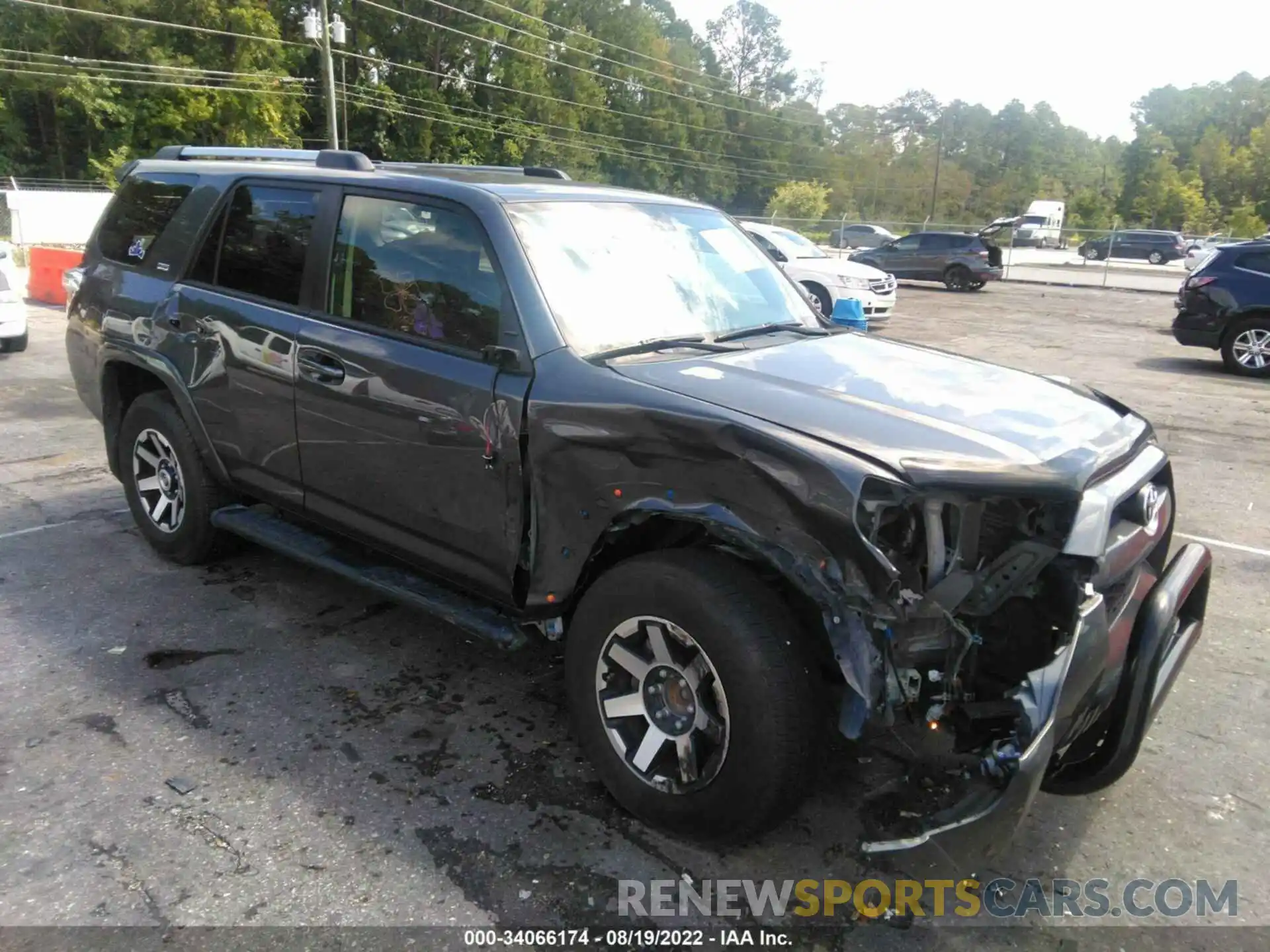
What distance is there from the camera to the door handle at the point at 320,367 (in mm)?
3566

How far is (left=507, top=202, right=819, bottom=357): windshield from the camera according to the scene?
3.22m

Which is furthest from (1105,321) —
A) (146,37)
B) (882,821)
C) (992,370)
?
(146,37)

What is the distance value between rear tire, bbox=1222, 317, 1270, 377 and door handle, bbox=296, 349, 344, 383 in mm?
11974

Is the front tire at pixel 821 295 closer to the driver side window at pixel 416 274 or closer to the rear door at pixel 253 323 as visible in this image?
the rear door at pixel 253 323

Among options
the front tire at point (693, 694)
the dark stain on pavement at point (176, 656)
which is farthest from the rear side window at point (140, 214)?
the front tire at point (693, 694)

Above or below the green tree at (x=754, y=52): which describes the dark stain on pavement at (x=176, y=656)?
below

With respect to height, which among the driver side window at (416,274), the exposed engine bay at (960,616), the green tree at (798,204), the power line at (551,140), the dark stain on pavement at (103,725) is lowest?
the dark stain on pavement at (103,725)

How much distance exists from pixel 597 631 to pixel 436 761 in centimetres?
81

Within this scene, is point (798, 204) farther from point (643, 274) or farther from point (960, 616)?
point (960, 616)

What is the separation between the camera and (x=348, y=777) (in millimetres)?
3070

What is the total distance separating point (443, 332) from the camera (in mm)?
3314

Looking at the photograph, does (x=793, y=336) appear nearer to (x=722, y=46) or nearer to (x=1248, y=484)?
(x=1248, y=484)

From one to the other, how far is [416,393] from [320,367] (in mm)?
595

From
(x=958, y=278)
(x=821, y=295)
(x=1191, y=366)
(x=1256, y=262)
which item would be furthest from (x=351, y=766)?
(x=958, y=278)
